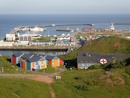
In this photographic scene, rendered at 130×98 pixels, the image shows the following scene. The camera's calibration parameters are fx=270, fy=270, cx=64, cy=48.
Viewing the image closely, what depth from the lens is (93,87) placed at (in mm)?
11961

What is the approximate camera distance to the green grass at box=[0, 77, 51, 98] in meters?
10.3

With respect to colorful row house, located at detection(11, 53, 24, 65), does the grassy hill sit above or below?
above

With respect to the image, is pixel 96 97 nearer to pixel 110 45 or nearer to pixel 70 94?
pixel 70 94

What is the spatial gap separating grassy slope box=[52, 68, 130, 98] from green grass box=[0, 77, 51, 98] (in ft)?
1.80

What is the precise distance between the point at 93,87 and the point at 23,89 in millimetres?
3125

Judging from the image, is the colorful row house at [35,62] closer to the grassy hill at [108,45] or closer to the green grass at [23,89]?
the green grass at [23,89]

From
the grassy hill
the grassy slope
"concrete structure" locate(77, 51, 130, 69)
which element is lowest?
the grassy slope

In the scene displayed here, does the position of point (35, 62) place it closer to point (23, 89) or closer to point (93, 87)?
point (93, 87)

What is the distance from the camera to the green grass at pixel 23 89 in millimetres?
10336

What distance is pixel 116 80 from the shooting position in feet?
40.8

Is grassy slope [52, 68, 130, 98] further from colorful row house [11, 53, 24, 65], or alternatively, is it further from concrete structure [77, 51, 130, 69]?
colorful row house [11, 53, 24, 65]

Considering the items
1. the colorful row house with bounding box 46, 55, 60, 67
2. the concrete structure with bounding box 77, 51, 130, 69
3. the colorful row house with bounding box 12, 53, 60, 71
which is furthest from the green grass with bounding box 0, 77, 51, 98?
the concrete structure with bounding box 77, 51, 130, 69

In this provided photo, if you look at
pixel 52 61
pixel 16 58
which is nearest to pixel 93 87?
pixel 52 61

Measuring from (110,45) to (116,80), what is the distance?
1447 cm
